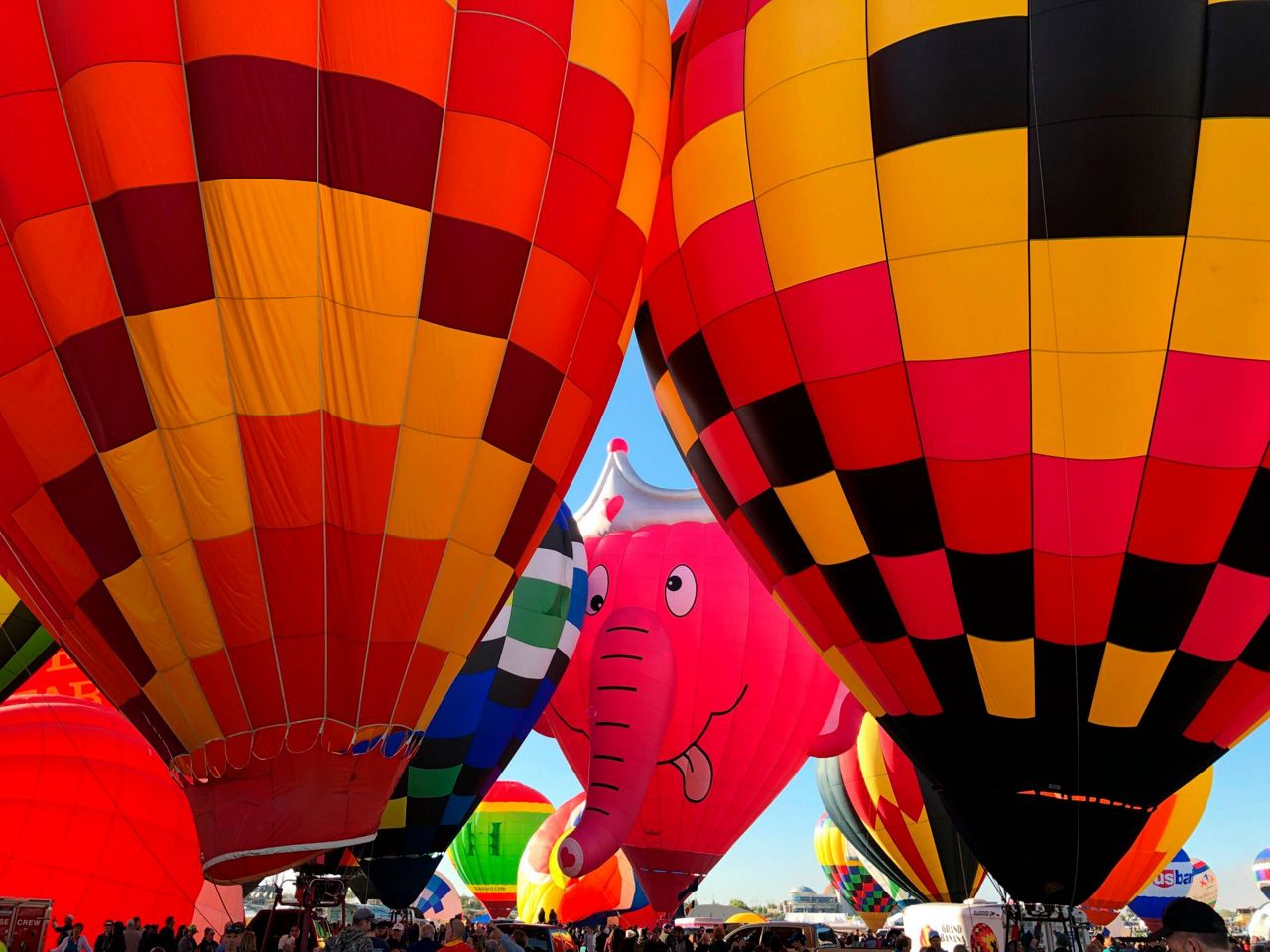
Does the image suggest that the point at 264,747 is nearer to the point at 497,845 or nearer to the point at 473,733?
the point at 473,733

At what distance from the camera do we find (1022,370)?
16.4 ft

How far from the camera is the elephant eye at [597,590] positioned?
10789 millimetres

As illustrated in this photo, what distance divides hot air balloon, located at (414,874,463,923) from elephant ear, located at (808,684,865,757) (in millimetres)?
14486

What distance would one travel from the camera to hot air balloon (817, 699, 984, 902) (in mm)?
12570

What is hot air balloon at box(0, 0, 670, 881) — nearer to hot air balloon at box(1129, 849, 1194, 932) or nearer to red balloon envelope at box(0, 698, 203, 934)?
red balloon envelope at box(0, 698, 203, 934)

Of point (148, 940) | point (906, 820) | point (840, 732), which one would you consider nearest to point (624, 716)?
point (840, 732)

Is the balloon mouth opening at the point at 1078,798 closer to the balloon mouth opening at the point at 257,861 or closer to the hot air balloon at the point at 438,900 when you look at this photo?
the balloon mouth opening at the point at 257,861

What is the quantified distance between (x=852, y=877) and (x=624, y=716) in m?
16.8

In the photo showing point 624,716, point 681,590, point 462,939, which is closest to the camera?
point 462,939

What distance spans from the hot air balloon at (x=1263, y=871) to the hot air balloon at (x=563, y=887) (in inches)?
871

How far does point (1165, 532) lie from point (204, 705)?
431 cm

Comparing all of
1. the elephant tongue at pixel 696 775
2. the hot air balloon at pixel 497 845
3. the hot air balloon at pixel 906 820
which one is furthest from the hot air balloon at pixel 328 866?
the hot air balloon at pixel 497 845

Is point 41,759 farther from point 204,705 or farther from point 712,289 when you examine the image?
point 712,289

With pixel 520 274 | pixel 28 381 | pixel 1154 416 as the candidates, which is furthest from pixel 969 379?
pixel 28 381
